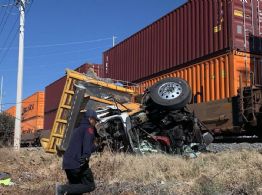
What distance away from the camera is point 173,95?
9172 mm

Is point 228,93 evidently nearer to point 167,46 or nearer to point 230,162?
point 167,46

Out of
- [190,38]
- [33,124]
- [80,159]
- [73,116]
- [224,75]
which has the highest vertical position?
[190,38]

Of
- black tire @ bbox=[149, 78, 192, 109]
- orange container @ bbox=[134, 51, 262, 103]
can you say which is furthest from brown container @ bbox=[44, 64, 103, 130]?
black tire @ bbox=[149, 78, 192, 109]

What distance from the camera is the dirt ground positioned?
565 centimetres

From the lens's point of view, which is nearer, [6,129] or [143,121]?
[143,121]

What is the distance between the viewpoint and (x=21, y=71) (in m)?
18.5

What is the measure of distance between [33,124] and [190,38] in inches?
833

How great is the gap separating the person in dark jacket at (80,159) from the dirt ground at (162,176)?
2.37 feet

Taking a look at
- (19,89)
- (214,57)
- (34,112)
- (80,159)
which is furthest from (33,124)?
(80,159)

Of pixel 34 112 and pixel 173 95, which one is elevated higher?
pixel 34 112

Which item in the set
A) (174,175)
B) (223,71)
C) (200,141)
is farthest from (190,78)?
(174,175)

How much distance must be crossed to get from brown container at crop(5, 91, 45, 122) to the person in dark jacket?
2793cm

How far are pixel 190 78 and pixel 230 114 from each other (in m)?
3.81

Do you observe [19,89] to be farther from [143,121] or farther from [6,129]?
[143,121]
